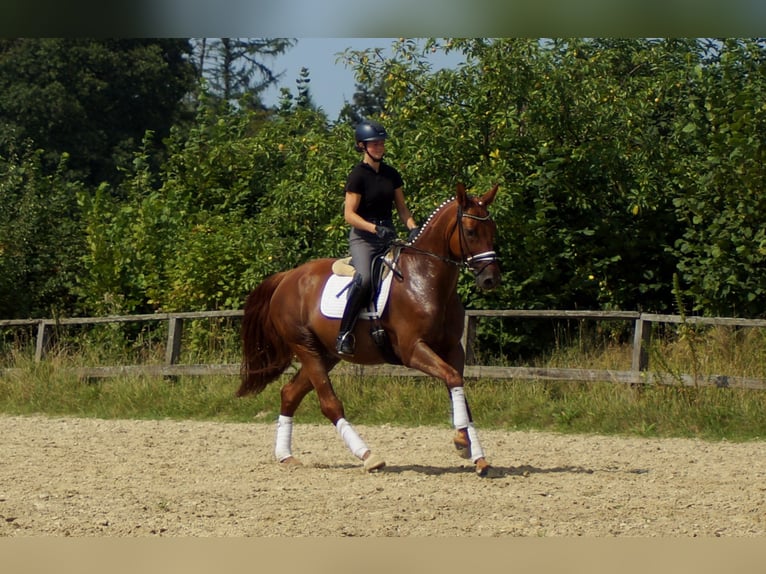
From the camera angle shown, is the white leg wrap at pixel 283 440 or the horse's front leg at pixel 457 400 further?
the white leg wrap at pixel 283 440

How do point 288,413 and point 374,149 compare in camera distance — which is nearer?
point 374,149

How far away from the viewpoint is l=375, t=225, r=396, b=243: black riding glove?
313 inches

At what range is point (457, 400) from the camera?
7.75 meters

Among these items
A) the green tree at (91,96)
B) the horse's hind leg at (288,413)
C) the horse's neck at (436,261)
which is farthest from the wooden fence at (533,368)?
the green tree at (91,96)

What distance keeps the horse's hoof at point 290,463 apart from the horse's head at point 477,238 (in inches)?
87.8

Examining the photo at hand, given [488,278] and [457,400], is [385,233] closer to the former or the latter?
[488,278]

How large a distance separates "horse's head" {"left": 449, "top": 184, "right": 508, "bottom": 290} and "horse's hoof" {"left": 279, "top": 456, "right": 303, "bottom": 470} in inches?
87.8

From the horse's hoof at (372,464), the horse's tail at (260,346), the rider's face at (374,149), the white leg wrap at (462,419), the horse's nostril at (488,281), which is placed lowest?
the horse's hoof at (372,464)

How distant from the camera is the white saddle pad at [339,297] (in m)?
Result: 8.25

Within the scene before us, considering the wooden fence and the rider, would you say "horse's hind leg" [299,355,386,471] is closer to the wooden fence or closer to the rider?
the rider

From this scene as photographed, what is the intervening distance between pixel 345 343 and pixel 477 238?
54.1 inches

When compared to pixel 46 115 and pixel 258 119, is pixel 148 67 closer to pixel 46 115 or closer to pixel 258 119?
pixel 46 115

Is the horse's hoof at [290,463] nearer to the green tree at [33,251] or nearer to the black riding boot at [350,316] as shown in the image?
the black riding boot at [350,316]

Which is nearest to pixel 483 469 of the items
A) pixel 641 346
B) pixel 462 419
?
pixel 462 419
